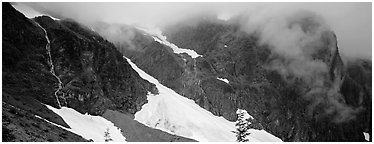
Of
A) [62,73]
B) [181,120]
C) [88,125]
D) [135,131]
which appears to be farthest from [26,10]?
[135,131]

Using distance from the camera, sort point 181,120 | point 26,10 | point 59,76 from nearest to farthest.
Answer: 1. point 59,76
2. point 181,120
3. point 26,10

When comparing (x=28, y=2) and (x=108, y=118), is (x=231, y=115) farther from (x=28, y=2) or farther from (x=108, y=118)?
(x=28, y=2)

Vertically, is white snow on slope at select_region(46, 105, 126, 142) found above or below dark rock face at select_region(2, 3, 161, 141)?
below

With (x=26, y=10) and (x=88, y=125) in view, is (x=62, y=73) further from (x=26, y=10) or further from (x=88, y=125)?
(x=26, y=10)

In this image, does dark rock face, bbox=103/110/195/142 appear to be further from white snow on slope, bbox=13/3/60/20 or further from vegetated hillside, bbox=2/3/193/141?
white snow on slope, bbox=13/3/60/20

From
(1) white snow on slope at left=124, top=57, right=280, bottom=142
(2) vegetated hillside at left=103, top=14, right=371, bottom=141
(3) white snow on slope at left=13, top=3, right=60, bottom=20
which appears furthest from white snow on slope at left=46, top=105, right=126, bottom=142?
(2) vegetated hillside at left=103, top=14, right=371, bottom=141

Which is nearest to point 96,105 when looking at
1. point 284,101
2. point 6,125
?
point 6,125

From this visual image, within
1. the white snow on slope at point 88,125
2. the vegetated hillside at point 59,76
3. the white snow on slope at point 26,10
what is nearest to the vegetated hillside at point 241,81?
the vegetated hillside at point 59,76
